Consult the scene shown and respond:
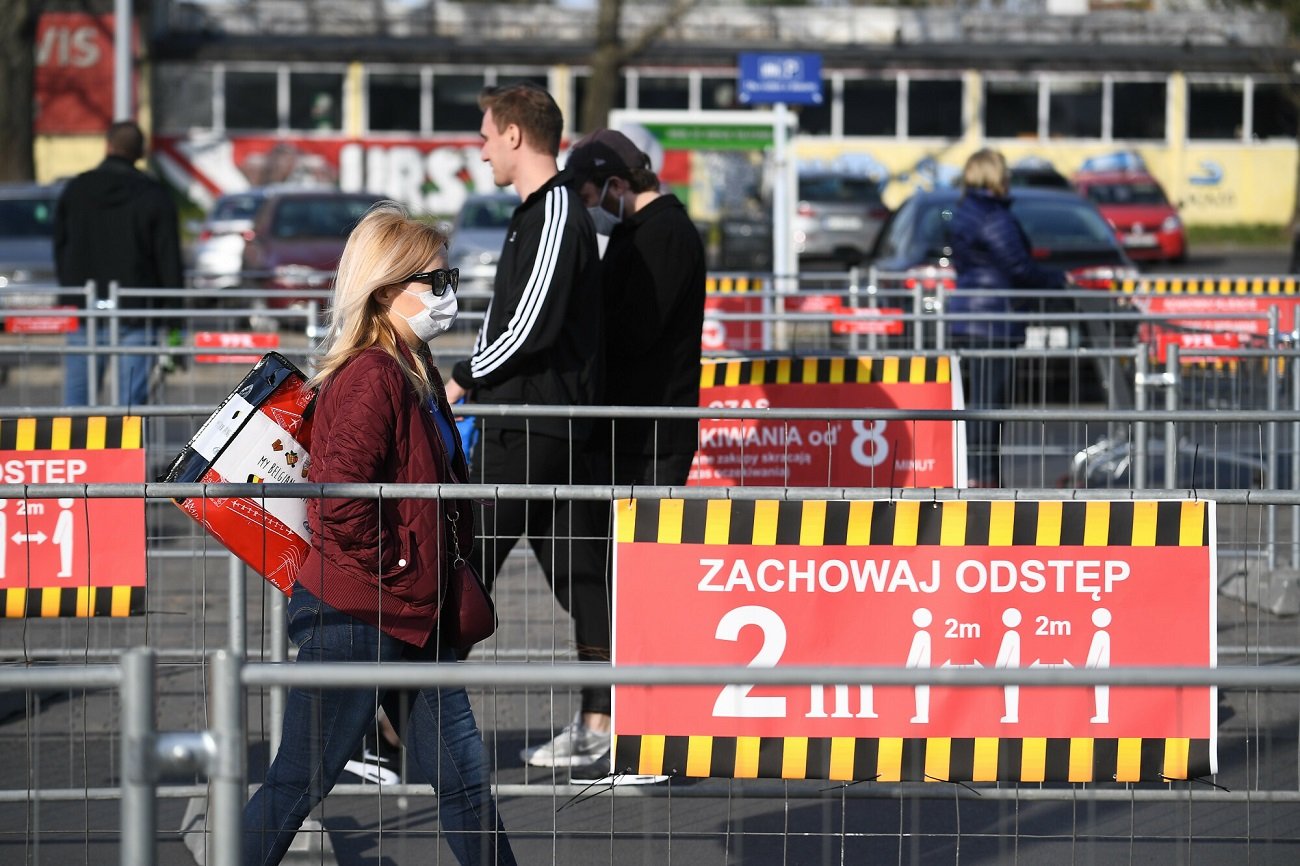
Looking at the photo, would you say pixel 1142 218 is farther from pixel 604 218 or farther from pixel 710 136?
pixel 604 218

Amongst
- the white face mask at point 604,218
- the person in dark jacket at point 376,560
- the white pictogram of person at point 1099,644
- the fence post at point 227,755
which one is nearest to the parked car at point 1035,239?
the white face mask at point 604,218

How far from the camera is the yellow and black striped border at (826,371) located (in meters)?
7.56

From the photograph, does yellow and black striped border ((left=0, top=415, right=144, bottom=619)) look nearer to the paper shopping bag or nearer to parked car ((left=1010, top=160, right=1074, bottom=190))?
the paper shopping bag

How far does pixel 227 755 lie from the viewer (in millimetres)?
2664

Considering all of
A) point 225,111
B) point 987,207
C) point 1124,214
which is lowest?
point 987,207

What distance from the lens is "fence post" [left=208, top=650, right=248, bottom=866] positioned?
2658mm

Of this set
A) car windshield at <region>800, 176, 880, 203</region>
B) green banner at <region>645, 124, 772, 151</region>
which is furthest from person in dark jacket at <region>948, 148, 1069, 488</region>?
car windshield at <region>800, 176, 880, 203</region>

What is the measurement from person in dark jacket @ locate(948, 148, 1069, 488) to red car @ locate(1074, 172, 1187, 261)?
20.9 meters

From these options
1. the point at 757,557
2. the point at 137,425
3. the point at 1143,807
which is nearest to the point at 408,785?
the point at 137,425

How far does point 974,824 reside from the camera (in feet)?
17.6

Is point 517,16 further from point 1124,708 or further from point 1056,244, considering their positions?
point 1124,708

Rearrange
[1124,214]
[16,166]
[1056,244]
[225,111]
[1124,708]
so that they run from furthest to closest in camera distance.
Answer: [225,111], [1124,214], [16,166], [1056,244], [1124,708]

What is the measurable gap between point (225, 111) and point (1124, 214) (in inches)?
745

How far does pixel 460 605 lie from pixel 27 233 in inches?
730
